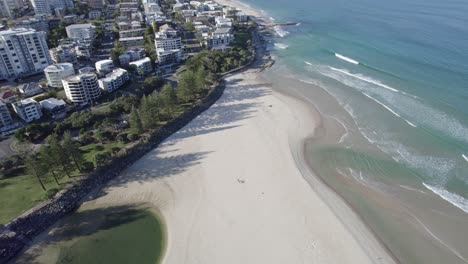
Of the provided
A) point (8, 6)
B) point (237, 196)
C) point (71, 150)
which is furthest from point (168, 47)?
point (8, 6)

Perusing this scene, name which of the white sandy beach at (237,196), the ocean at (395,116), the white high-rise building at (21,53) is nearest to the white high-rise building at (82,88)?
the white high-rise building at (21,53)

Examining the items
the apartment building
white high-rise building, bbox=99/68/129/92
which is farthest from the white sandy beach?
the apartment building

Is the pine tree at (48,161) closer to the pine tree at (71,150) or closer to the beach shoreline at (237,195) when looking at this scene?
the pine tree at (71,150)

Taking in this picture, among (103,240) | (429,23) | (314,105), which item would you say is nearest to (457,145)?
(314,105)

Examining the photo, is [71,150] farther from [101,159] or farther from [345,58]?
[345,58]

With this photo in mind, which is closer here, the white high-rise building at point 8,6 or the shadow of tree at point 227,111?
the shadow of tree at point 227,111
